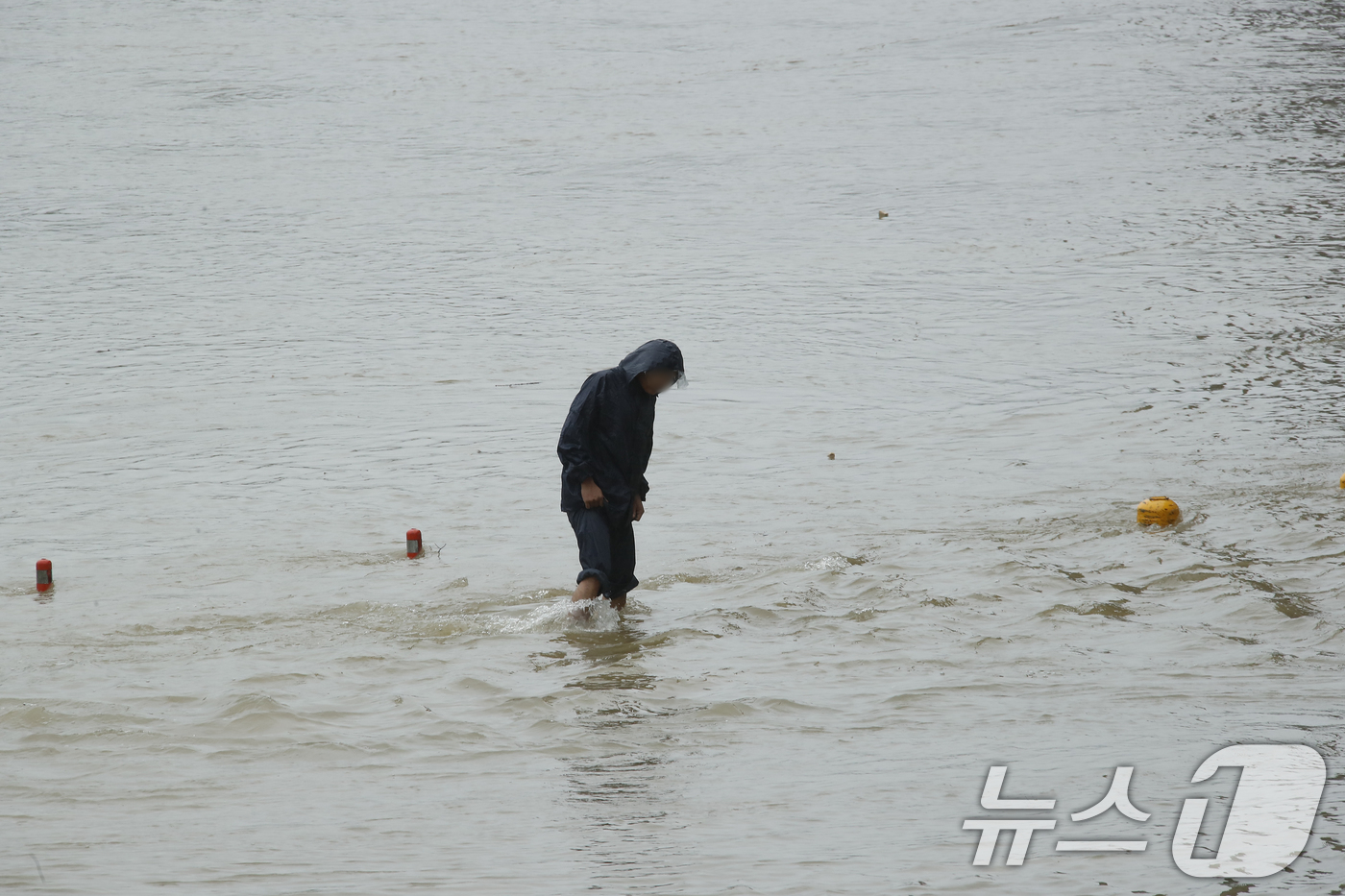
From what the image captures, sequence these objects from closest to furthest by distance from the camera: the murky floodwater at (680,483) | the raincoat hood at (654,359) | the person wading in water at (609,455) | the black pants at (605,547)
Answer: the murky floodwater at (680,483) < the raincoat hood at (654,359) < the person wading in water at (609,455) < the black pants at (605,547)

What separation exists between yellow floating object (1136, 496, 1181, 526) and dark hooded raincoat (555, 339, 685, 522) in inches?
125

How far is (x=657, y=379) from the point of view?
6.82m

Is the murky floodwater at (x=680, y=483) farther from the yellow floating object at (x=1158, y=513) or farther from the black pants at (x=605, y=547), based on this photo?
the black pants at (x=605, y=547)

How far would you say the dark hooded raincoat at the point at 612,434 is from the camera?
273 inches

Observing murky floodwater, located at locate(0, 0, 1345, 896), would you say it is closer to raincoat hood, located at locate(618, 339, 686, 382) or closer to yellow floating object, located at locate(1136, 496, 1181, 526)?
yellow floating object, located at locate(1136, 496, 1181, 526)

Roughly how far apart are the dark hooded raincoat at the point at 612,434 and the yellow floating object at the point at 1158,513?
10.5 feet

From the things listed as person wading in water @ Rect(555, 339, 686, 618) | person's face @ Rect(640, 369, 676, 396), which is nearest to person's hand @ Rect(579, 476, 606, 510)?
person wading in water @ Rect(555, 339, 686, 618)

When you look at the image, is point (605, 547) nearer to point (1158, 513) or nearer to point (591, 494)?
point (591, 494)

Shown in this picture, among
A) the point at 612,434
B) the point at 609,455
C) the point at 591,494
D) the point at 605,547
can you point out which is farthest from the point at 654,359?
the point at 605,547

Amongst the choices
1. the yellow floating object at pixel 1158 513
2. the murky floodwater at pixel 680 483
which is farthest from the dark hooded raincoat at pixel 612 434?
the yellow floating object at pixel 1158 513

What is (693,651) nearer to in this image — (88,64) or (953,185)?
(953,185)

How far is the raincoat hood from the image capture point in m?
6.75

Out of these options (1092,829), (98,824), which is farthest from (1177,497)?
(98,824)

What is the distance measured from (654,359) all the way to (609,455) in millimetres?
583
